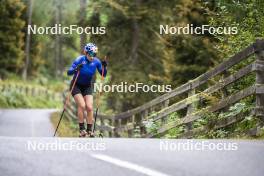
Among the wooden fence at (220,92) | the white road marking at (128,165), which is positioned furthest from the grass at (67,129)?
the white road marking at (128,165)

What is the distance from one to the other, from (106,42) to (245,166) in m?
18.1

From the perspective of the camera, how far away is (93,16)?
23.4m

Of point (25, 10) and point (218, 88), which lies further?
point (25, 10)

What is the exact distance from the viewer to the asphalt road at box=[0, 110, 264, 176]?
23.0 feet

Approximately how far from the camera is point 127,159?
7.92m

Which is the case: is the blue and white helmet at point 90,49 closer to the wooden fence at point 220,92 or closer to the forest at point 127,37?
the wooden fence at point 220,92

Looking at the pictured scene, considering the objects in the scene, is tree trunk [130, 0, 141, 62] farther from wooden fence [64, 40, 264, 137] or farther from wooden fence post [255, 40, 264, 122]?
wooden fence post [255, 40, 264, 122]

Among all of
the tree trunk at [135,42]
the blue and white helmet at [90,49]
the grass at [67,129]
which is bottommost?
the grass at [67,129]

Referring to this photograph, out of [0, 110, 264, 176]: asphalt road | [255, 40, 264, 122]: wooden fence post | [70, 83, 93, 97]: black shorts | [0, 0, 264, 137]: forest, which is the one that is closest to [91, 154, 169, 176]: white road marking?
[0, 110, 264, 176]: asphalt road

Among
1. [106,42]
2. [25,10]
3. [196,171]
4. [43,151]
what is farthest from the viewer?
[106,42]

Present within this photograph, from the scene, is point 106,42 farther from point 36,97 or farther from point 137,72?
point 36,97

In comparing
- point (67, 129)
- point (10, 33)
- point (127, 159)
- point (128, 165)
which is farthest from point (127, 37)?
point (128, 165)

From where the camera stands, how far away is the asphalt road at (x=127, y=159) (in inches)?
276

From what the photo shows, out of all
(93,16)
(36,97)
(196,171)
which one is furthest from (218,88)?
(36,97)
